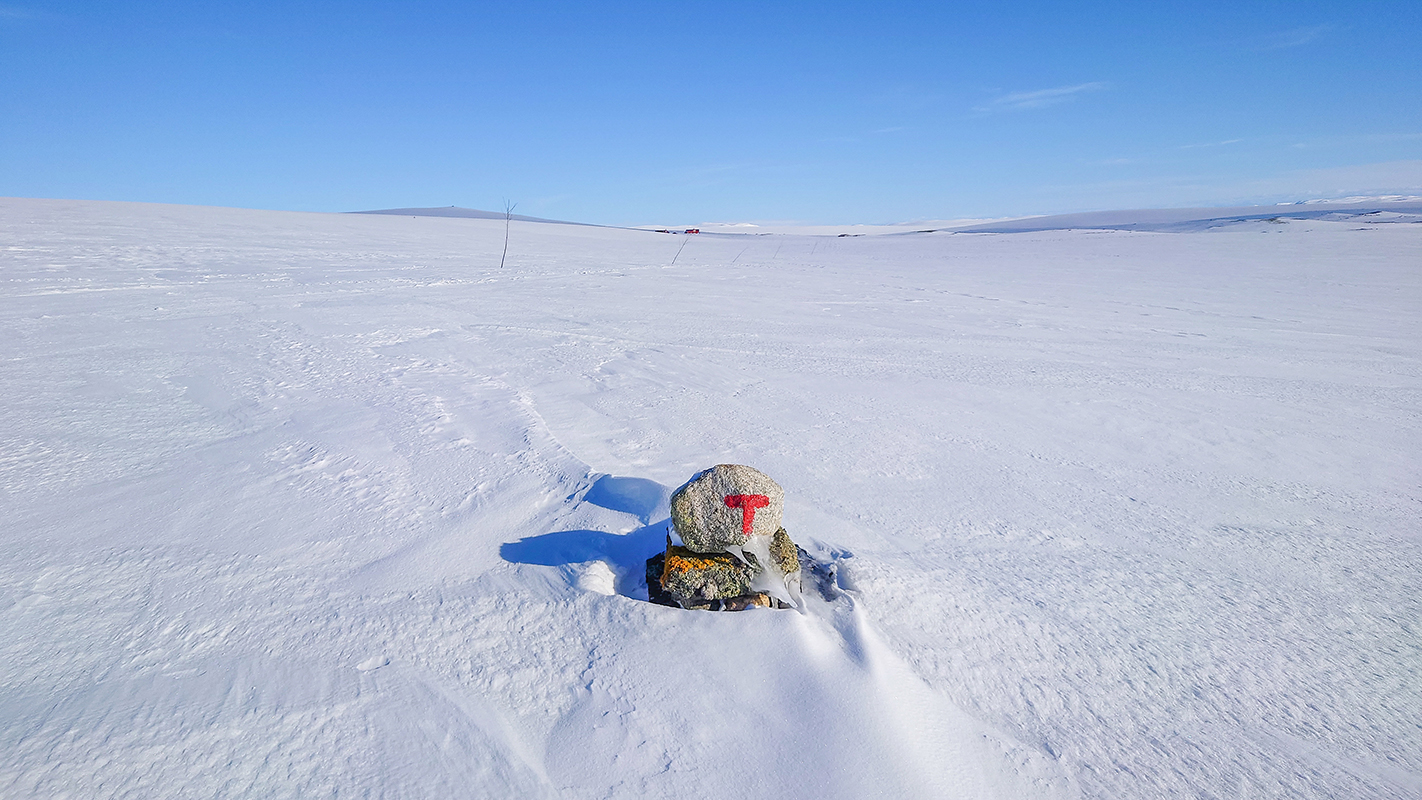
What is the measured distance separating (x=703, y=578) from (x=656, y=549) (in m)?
0.48

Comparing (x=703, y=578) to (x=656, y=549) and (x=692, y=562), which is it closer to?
(x=692, y=562)

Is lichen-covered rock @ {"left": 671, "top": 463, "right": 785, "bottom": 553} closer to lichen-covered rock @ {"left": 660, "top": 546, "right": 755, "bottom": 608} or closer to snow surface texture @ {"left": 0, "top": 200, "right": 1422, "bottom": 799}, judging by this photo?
lichen-covered rock @ {"left": 660, "top": 546, "right": 755, "bottom": 608}

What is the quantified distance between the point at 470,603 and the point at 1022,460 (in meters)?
3.03

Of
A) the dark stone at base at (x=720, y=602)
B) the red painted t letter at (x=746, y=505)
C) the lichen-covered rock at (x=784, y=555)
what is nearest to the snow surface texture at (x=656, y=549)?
the dark stone at base at (x=720, y=602)

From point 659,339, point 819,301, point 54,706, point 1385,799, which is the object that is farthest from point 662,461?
point 819,301

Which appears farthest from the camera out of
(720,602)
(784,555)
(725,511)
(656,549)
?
(656,549)

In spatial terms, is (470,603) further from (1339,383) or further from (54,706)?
(1339,383)

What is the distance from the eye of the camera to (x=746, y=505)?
8.38 ft

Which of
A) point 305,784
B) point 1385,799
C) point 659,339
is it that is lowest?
point 1385,799

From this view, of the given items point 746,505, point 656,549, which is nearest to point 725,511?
point 746,505

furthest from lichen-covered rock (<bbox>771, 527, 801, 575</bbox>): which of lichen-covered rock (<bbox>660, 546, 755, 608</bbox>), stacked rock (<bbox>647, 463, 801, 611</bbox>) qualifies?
lichen-covered rock (<bbox>660, 546, 755, 608</bbox>)

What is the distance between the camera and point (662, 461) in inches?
148

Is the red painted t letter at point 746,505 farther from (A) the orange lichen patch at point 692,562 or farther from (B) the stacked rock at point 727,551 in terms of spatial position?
(A) the orange lichen patch at point 692,562

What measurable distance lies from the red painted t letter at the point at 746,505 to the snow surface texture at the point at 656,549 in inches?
13.1
